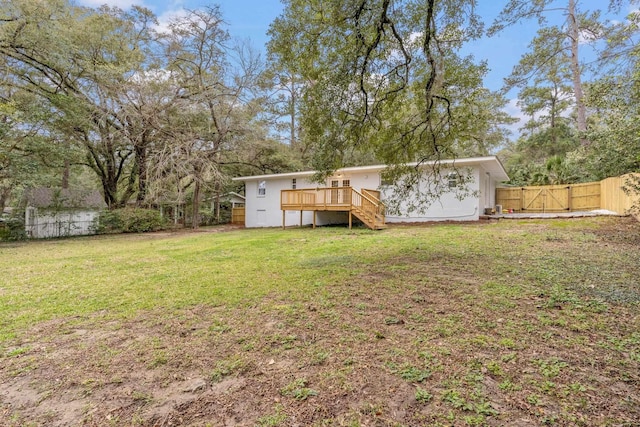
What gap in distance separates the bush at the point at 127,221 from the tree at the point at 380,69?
13618 millimetres

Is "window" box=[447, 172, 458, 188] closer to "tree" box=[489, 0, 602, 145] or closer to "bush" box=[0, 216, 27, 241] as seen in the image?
"tree" box=[489, 0, 602, 145]

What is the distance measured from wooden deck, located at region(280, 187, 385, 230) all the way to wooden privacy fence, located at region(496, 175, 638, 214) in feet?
28.2

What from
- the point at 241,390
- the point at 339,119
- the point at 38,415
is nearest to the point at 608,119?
the point at 339,119

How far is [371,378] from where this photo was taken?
2.32m

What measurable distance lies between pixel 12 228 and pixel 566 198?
27062 millimetres

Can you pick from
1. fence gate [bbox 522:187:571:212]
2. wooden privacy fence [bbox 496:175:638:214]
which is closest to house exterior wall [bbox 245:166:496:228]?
wooden privacy fence [bbox 496:175:638:214]

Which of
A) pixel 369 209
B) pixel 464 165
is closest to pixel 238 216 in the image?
pixel 369 209

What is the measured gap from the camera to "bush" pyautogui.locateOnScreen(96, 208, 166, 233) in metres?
15.6

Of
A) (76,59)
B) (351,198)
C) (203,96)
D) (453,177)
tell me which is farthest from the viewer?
(203,96)

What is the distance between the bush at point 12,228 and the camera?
13.5 m

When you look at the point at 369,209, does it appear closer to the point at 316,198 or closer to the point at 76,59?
the point at 316,198

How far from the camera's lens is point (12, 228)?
13.6 m

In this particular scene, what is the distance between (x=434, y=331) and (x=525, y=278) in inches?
101

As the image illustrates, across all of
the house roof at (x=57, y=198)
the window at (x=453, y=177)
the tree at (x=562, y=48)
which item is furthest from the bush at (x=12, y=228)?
the tree at (x=562, y=48)
